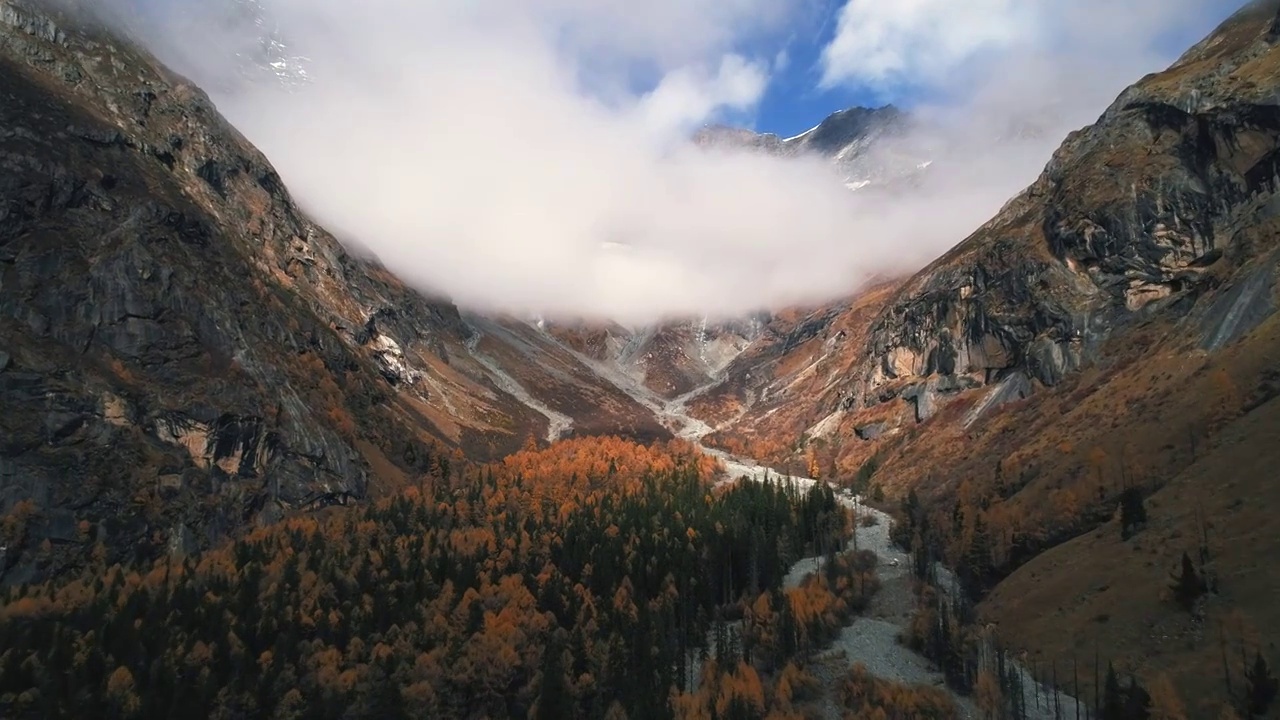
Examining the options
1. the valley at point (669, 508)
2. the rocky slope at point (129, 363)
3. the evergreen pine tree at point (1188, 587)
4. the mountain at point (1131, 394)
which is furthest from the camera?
the rocky slope at point (129, 363)

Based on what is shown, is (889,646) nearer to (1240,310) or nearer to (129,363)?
(1240,310)

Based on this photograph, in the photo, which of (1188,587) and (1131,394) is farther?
(1131,394)

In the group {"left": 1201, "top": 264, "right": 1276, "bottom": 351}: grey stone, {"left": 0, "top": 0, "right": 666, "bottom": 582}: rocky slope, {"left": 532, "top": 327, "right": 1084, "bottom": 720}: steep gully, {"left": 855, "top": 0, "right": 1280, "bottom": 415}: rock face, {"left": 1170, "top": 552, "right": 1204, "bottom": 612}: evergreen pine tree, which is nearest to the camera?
{"left": 1170, "top": 552, "right": 1204, "bottom": 612}: evergreen pine tree

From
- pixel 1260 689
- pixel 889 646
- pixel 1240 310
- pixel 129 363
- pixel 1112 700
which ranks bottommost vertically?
pixel 889 646

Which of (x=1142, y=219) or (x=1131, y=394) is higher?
(x=1142, y=219)

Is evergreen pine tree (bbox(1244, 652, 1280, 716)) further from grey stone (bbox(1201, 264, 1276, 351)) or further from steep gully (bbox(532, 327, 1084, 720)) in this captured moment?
grey stone (bbox(1201, 264, 1276, 351))

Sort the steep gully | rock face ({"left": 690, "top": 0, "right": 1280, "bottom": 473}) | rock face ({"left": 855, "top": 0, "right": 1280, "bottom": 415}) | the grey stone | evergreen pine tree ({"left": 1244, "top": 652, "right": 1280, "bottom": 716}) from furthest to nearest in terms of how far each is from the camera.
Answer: rock face ({"left": 855, "top": 0, "right": 1280, "bottom": 415}) → rock face ({"left": 690, "top": 0, "right": 1280, "bottom": 473}) → the grey stone → the steep gully → evergreen pine tree ({"left": 1244, "top": 652, "right": 1280, "bottom": 716})

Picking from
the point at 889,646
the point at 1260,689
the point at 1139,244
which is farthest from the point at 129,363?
the point at 1139,244

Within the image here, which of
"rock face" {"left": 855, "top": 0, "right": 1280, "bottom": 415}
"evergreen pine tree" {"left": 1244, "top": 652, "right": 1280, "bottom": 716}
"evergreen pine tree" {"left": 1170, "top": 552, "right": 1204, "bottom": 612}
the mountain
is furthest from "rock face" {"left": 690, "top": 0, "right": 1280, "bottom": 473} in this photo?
"evergreen pine tree" {"left": 1244, "top": 652, "right": 1280, "bottom": 716}

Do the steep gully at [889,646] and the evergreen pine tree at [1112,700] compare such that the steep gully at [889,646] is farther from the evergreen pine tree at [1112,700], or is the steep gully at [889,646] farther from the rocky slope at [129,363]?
the rocky slope at [129,363]

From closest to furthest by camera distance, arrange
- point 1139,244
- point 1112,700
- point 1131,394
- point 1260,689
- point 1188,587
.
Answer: point 1260,689 < point 1112,700 < point 1188,587 < point 1131,394 < point 1139,244

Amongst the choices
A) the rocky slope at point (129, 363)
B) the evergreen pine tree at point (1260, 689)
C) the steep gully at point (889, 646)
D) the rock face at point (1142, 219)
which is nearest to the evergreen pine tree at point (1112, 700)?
the steep gully at point (889, 646)
